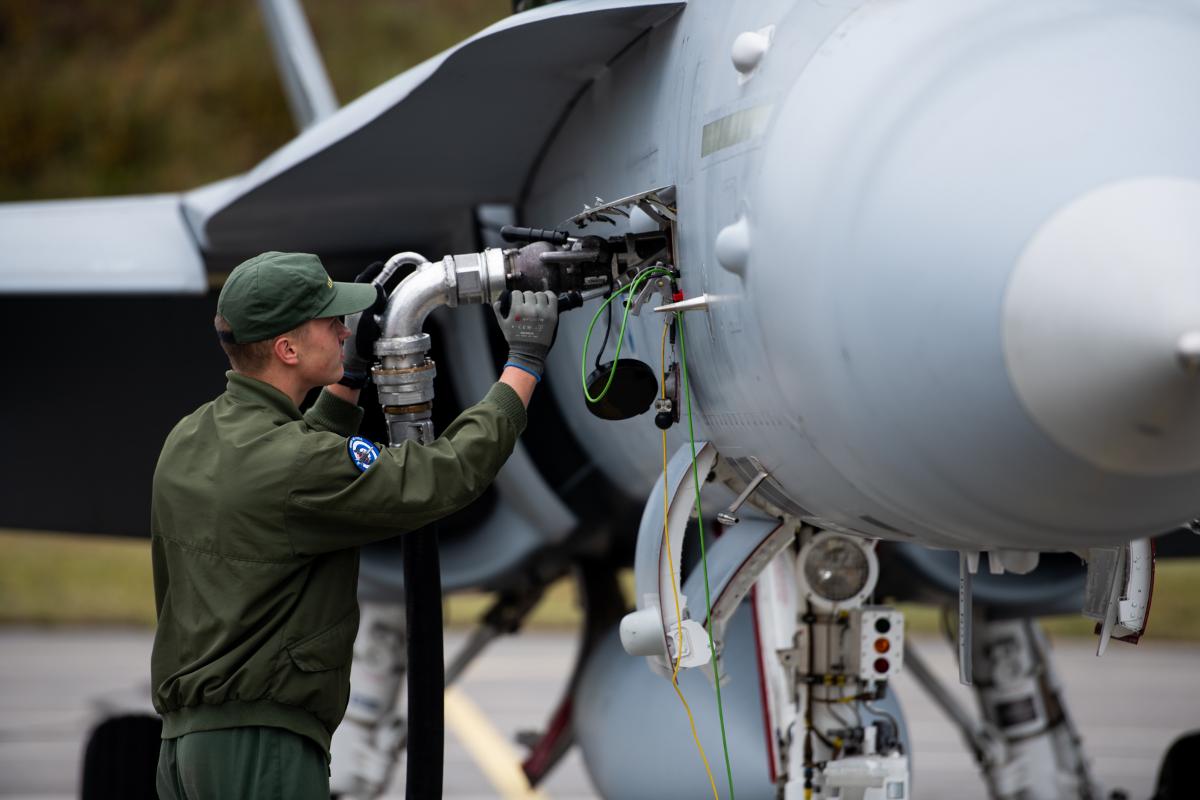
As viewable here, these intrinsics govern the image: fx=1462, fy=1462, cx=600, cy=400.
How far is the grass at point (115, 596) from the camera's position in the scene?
12.4m

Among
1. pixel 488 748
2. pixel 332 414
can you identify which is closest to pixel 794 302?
pixel 332 414

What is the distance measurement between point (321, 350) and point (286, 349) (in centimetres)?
6

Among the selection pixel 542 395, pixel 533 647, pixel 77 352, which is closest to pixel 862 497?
pixel 542 395

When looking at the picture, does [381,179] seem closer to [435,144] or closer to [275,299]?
[435,144]

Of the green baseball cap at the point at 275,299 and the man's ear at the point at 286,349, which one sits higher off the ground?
the green baseball cap at the point at 275,299

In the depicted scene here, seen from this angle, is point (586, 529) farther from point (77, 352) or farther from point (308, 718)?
point (77, 352)

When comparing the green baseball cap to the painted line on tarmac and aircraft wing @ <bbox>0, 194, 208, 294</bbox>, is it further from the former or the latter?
the painted line on tarmac

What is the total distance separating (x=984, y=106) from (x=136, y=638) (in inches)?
462

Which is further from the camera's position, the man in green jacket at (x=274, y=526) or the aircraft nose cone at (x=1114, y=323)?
the man in green jacket at (x=274, y=526)

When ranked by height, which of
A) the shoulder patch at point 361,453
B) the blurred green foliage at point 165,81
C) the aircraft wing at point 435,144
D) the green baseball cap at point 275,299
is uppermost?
the blurred green foliage at point 165,81

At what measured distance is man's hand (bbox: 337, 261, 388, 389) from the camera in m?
2.50

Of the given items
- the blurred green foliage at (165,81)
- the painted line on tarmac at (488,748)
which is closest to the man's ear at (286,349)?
the painted line on tarmac at (488,748)

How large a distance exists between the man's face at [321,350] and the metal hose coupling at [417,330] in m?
0.07

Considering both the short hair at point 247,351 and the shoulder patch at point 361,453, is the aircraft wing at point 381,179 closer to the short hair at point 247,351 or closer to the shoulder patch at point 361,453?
the short hair at point 247,351
